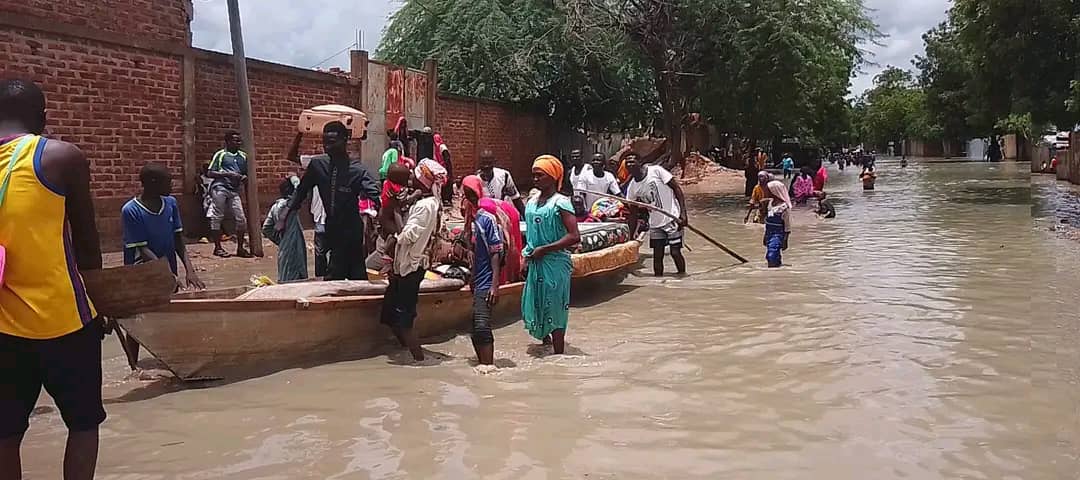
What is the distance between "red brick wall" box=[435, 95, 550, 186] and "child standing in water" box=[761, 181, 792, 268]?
943cm

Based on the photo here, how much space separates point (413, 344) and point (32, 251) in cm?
353

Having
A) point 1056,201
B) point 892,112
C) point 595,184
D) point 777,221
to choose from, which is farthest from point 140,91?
point 892,112

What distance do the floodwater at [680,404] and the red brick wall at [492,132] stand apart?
11.2m

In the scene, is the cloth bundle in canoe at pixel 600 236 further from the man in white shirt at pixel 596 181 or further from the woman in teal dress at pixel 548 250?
Result: the woman in teal dress at pixel 548 250

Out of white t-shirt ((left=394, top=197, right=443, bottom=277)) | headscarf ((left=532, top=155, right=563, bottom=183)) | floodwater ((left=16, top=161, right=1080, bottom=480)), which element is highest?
headscarf ((left=532, top=155, right=563, bottom=183))

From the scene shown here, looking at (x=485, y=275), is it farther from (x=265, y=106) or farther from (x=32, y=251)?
(x=265, y=106)

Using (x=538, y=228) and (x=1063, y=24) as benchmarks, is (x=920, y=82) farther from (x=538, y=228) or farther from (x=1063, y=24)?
(x=538, y=228)

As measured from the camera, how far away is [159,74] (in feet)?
37.0

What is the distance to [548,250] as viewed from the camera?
20.5 ft

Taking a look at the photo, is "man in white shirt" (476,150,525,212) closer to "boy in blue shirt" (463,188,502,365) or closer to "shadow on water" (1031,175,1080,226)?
"boy in blue shirt" (463,188,502,365)

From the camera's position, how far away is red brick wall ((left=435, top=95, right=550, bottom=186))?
19.8 m

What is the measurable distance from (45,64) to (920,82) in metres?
68.6

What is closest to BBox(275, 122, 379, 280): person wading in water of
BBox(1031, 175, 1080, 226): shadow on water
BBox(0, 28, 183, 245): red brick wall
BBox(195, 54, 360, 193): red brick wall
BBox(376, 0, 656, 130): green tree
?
BBox(0, 28, 183, 245): red brick wall

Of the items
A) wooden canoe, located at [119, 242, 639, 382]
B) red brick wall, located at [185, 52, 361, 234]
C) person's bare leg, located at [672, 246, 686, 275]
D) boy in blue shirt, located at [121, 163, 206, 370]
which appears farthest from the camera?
red brick wall, located at [185, 52, 361, 234]
